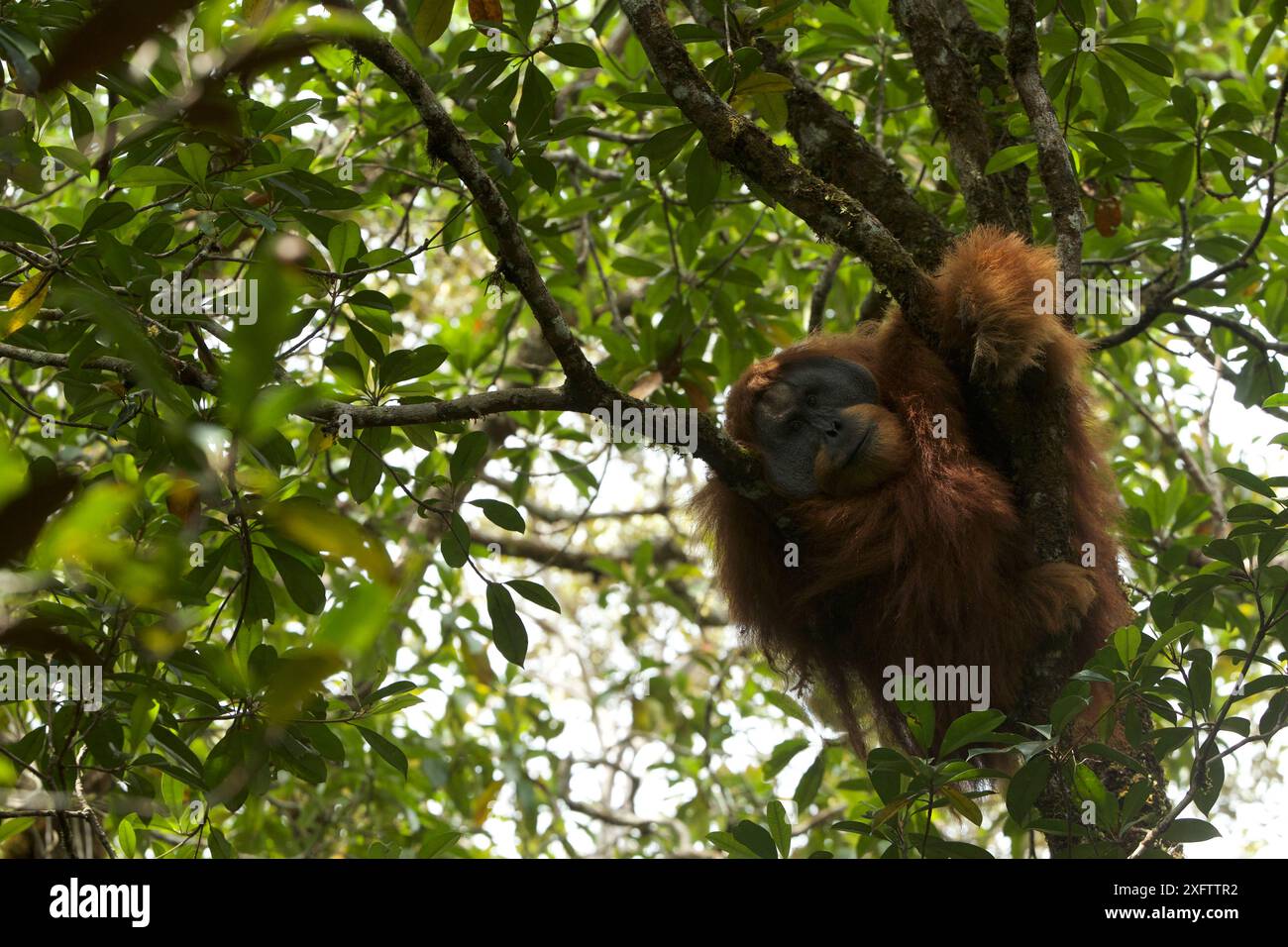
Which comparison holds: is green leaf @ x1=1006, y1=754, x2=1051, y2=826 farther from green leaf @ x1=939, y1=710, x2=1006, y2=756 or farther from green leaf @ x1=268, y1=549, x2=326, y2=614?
green leaf @ x1=268, y1=549, x2=326, y2=614

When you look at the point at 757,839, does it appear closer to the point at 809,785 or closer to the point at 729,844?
the point at 729,844

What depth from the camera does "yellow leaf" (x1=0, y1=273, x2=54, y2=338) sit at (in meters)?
2.83

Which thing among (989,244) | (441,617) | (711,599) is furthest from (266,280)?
(711,599)

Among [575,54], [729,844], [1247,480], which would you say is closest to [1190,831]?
[1247,480]

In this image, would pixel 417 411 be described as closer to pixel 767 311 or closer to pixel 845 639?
pixel 845 639

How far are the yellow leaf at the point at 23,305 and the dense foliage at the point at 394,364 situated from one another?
20 mm

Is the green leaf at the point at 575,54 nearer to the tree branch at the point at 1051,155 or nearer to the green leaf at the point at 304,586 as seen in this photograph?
the tree branch at the point at 1051,155

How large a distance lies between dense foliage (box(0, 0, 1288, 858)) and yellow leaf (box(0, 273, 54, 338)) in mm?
20

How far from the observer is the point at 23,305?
2.83 m

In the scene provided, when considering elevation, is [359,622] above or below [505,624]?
below

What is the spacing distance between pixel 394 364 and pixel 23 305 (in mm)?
970
